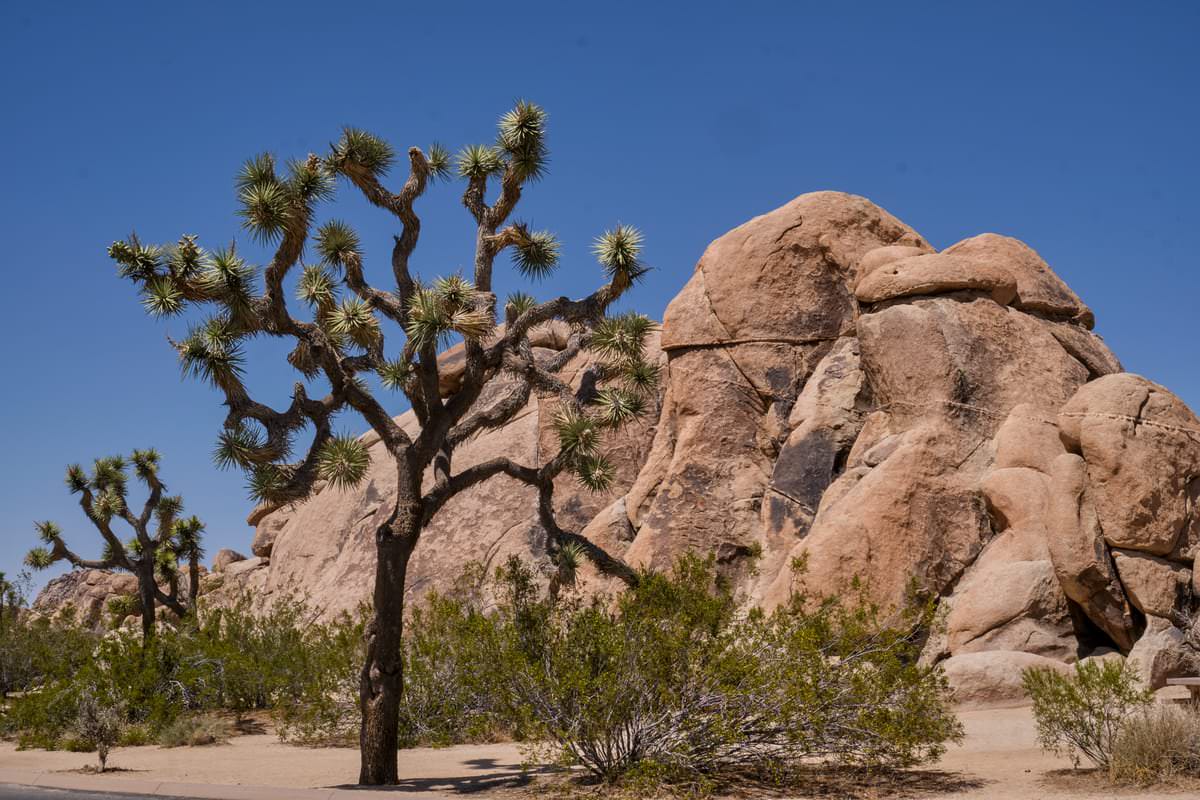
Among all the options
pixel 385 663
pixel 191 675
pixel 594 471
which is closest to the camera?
pixel 385 663

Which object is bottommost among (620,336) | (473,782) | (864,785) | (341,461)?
(864,785)

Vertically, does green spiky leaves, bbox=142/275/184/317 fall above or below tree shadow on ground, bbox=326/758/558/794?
above

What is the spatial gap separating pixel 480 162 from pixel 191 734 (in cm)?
882

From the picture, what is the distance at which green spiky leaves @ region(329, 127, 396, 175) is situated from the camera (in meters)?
12.6

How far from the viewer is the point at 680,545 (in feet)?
69.2

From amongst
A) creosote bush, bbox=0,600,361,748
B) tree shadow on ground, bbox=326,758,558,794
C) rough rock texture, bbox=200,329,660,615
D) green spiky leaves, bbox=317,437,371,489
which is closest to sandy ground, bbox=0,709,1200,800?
tree shadow on ground, bbox=326,758,558,794

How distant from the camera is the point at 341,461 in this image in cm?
1159

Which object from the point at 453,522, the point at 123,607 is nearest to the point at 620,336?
the point at 453,522

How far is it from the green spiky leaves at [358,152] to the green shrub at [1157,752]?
9467 millimetres

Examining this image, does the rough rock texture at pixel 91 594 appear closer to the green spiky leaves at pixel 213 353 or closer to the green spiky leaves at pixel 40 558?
the green spiky leaves at pixel 40 558

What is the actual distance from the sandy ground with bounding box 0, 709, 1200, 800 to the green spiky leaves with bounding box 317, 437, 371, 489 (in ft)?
9.89

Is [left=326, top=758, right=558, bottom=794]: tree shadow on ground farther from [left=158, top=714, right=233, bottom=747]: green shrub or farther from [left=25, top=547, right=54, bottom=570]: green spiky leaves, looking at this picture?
[left=25, top=547, right=54, bottom=570]: green spiky leaves

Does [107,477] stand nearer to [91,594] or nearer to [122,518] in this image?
[122,518]

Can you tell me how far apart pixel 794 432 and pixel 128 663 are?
1180cm
